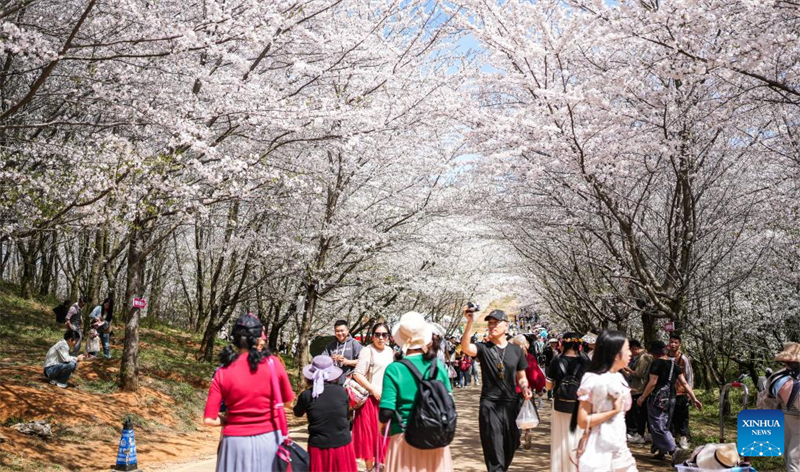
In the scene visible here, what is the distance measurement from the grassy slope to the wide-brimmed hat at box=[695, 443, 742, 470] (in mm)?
7779

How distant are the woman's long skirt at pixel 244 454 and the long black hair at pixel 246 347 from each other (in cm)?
48

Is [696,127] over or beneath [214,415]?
over

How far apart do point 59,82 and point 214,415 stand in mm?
10489

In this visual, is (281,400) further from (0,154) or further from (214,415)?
(0,154)

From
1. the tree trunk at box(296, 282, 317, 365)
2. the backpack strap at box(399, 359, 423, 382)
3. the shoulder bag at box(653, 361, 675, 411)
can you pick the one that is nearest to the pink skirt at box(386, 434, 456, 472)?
the backpack strap at box(399, 359, 423, 382)

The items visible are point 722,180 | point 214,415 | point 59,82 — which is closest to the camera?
point 214,415

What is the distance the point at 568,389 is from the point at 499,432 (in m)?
1.41

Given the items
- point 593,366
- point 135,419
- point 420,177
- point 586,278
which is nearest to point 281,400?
point 593,366

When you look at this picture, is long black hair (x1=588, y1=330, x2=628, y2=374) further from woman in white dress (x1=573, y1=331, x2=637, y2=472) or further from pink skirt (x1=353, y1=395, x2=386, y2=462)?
pink skirt (x1=353, y1=395, x2=386, y2=462)

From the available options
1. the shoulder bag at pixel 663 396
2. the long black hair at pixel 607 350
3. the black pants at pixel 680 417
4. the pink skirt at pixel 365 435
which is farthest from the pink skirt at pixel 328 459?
the black pants at pixel 680 417

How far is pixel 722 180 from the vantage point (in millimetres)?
14391

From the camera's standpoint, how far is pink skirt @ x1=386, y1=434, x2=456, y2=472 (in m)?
4.84

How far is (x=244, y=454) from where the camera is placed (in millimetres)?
4539

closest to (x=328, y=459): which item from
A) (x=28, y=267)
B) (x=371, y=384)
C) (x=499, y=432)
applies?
(x=499, y=432)
